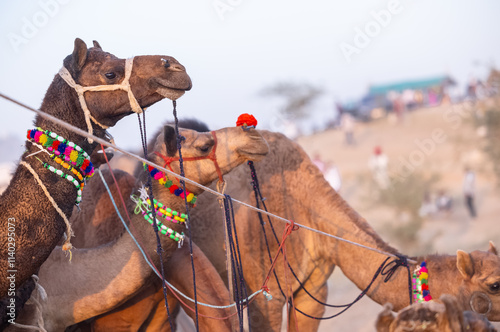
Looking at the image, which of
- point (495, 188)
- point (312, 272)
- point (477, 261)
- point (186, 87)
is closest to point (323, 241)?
point (312, 272)

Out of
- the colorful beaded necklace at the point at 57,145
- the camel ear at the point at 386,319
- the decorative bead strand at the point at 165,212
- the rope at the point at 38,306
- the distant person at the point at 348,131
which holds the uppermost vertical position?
the distant person at the point at 348,131

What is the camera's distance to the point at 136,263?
4.48 metres

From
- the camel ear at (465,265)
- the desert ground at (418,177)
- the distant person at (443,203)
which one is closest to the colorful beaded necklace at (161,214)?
the camel ear at (465,265)

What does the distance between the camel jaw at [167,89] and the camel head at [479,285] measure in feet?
7.88

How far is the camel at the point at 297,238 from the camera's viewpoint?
17.5 ft

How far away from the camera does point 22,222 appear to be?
371 cm

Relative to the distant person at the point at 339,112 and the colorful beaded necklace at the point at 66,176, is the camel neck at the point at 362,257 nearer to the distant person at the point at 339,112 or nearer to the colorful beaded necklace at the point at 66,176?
the colorful beaded necklace at the point at 66,176

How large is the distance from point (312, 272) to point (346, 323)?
463 cm

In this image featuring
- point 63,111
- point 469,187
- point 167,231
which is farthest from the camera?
point 469,187

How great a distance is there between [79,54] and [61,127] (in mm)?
481

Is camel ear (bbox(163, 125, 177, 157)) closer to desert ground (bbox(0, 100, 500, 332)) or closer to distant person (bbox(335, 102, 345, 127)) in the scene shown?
desert ground (bbox(0, 100, 500, 332))

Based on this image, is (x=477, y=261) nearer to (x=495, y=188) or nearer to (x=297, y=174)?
(x=297, y=174)

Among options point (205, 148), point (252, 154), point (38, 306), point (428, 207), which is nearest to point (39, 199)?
point (38, 306)

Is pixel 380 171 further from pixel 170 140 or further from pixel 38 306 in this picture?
pixel 38 306
